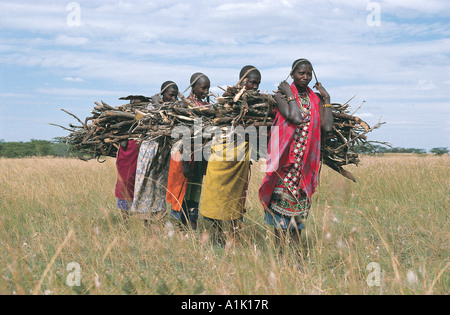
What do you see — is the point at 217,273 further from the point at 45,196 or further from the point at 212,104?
the point at 45,196

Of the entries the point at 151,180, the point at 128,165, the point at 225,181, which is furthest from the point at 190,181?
the point at 128,165

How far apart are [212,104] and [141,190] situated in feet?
5.51

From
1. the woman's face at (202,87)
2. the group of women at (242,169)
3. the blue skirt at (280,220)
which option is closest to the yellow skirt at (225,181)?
the group of women at (242,169)

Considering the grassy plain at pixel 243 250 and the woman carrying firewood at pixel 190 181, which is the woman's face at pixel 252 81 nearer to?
the woman carrying firewood at pixel 190 181

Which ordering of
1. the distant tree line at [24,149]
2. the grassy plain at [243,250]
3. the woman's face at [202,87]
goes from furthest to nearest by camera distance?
the distant tree line at [24,149] < the woman's face at [202,87] < the grassy plain at [243,250]

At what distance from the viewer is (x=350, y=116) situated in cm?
410

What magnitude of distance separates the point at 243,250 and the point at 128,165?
101 inches

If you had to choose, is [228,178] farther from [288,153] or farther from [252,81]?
[252,81]

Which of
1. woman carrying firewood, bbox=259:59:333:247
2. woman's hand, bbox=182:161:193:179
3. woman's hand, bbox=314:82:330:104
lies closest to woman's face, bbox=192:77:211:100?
woman's hand, bbox=182:161:193:179

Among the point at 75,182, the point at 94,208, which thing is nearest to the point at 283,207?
the point at 94,208

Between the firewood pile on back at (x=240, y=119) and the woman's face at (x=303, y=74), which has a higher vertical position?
the woman's face at (x=303, y=74)

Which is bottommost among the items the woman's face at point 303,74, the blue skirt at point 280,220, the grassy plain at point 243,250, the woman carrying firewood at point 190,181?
the grassy plain at point 243,250

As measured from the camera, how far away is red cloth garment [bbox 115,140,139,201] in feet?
17.9

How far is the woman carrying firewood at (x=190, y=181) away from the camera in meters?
4.94
